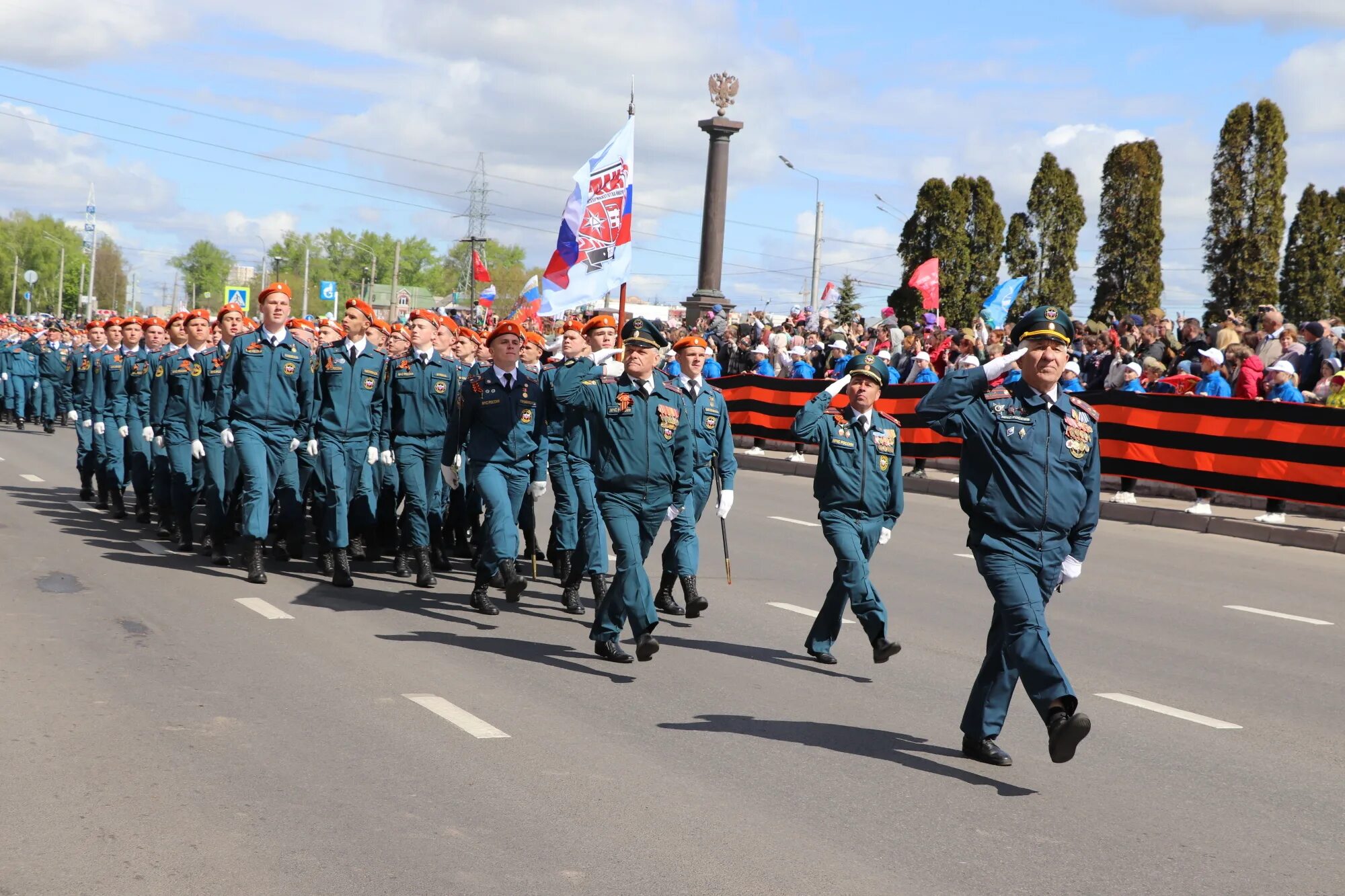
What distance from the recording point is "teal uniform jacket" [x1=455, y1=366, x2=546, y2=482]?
10.6 m

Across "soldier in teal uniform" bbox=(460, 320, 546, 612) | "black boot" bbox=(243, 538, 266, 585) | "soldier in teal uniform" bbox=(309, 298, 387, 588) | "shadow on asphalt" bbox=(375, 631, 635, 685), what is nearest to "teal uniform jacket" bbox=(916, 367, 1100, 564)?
"shadow on asphalt" bbox=(375, 631, 635, 685)

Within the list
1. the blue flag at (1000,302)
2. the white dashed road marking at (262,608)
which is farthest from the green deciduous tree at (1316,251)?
the white dashed road marking at (262,608)

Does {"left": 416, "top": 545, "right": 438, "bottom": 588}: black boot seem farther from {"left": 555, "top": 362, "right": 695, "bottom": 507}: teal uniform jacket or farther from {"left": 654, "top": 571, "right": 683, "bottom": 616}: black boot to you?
{"left": 555, "top": 362, "right": 695, "bottom": 507}: teal uniform jacket

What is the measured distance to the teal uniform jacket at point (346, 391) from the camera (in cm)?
1191

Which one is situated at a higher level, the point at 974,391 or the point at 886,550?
the point at 974,391

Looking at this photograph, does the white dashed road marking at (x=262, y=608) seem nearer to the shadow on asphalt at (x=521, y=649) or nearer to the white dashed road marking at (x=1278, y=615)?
the shadow on asphalt at (x=521, y=649)

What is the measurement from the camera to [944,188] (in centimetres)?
4866

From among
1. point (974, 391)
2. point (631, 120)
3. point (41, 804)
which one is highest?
point (631, 120)

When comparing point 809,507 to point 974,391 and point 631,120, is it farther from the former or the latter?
point 974,391

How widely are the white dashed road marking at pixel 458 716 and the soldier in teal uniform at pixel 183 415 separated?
20.9 feet

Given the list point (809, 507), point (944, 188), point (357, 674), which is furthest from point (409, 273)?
point (357, 674)

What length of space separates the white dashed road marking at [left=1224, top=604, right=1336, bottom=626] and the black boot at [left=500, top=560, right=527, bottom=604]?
5.52m

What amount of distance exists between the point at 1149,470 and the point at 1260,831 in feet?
45.2

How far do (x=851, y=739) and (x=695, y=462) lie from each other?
139 inches
